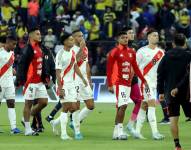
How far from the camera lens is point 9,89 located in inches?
707

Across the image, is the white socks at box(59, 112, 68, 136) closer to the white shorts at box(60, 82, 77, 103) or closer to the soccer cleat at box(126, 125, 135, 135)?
the white shorts at box(60, 82, 77, 103)

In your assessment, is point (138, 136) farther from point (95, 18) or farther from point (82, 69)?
point (95, 18)

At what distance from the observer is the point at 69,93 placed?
16.3 m

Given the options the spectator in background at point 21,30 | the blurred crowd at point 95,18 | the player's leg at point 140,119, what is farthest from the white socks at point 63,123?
the spectator in background at point 21,30

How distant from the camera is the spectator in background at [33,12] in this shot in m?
32.3

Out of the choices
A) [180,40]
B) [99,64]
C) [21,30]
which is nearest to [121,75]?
[180,40]

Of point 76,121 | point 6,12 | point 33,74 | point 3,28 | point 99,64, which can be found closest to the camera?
point 76,121

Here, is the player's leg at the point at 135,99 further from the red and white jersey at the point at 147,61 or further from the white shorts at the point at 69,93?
the white shorts at the point at 69,93

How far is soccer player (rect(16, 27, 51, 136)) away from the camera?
17.2 m

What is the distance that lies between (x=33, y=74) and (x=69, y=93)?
4.26ft

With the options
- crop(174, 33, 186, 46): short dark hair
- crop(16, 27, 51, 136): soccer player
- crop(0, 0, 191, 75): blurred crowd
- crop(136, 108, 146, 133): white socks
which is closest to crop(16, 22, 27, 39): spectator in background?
crop(0, 0, 191, 75): blurred crowd

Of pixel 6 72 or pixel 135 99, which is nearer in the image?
pixel 135 99

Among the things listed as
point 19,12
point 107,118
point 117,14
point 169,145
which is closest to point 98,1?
point 117,14

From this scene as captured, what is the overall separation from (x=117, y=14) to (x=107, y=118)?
437 inches
